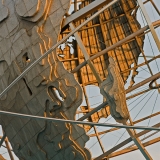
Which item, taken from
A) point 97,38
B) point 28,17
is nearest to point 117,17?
point 97,38

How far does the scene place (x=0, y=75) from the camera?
10.5m

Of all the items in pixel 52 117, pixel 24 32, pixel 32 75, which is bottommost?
pixel 52 117

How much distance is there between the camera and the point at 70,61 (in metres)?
14.6

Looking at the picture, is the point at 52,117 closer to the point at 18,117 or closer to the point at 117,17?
the point at 18,117

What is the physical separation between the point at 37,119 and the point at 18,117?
587 millimetres

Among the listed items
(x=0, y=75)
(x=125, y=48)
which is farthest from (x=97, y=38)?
(x=0, y=75)

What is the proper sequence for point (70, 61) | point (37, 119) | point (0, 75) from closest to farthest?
point (37, 119), point (0, 75), point (70, 61)

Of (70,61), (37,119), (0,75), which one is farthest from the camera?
(70,61)

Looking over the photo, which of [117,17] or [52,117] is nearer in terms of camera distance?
[52,117]

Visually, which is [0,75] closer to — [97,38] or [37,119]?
[37,119]

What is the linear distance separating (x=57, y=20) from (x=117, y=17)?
4.86 m

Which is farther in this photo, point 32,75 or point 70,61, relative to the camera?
point 70,61

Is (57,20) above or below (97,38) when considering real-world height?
below

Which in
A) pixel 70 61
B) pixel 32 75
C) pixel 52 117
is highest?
pixel 70 61
